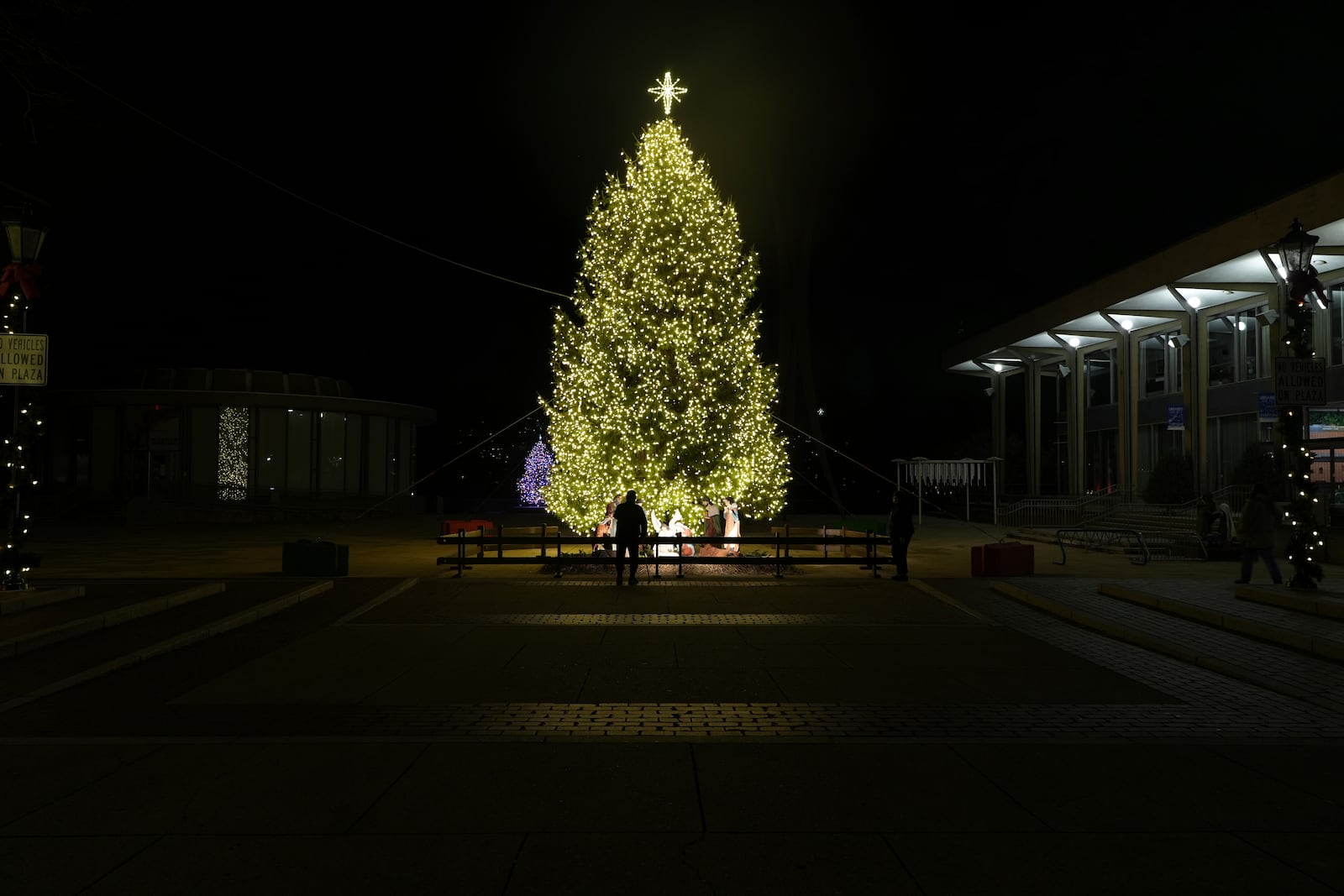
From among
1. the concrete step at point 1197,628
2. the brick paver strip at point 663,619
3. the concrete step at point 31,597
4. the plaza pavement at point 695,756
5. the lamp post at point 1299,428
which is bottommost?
the plaza pavement at point 695,756

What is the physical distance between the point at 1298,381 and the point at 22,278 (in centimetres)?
1755

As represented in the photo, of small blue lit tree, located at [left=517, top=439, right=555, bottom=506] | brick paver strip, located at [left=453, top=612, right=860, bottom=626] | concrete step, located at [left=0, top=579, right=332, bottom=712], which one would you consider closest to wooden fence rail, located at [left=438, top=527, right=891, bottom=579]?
concrete step, located at [left=0, top=579, right=332, bottom=712]

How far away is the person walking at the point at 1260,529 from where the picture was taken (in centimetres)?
1583

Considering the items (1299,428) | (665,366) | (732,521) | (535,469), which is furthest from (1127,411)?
(535,469)

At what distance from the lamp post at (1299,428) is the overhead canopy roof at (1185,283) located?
1218 cm

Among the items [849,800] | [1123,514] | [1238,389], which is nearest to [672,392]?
[849,800]

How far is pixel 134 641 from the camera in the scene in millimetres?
11672

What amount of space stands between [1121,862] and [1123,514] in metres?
31.2

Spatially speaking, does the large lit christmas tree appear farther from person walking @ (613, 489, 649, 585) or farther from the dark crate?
the dark crate

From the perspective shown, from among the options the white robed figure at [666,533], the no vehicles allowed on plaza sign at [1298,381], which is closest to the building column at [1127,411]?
the white robed figure at [666,533]

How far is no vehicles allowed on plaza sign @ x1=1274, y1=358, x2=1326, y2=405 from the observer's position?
47.0 feet

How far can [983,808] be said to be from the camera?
231 inches

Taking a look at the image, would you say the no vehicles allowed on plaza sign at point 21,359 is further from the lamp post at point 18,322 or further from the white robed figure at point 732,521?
the white robed figure at point 732,521

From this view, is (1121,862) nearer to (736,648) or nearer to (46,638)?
(736,648)
